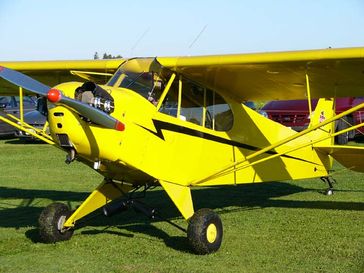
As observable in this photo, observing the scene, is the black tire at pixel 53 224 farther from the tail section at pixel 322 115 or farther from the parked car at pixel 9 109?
the parked car at pixel 9 109

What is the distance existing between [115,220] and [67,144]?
285cm

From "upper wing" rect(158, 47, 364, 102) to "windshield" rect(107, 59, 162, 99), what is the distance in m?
0.23

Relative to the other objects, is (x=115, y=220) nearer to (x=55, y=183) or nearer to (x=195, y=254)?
(x=195, y=254)

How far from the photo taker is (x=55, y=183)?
487 inches

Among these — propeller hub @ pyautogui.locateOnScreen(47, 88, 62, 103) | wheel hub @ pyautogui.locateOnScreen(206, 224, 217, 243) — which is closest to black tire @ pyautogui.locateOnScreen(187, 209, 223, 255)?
wheel hub @ pyautogui.locateOnScreen(206, 224, 217, 243)

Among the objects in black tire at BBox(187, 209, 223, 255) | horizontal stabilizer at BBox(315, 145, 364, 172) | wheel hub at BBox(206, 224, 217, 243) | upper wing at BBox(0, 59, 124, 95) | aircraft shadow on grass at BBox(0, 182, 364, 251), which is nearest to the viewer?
black tire at BBox(187, 209, 223, 255)

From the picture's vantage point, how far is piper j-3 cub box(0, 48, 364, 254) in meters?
5.96

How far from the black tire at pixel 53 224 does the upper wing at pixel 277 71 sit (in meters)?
2.35

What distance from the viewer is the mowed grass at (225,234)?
5938 millimetres

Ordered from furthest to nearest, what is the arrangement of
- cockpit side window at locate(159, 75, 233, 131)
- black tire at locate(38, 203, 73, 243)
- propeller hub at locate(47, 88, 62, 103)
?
cockpit side window at locate(159, 75, 233, 131) < black tire at locate(38, 203, 73, 243) < propeller hub at locate(47, 88, 62, 103)

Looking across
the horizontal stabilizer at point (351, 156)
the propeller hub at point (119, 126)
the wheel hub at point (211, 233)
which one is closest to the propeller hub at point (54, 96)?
the propeller hub at point (119, 126)

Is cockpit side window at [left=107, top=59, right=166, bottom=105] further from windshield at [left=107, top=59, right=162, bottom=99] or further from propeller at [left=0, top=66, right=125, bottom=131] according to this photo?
propeller at [left=0, top=66, right=125, bottom=131]

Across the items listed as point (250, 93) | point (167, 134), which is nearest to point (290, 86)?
point (250, 93)

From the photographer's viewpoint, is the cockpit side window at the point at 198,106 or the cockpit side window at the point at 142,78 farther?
the cockpit side window at the point at 198,106
